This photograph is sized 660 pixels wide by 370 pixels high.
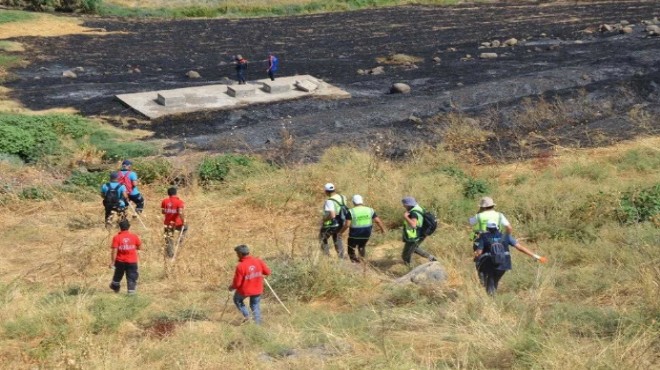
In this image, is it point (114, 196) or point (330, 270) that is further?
point (114, 196)

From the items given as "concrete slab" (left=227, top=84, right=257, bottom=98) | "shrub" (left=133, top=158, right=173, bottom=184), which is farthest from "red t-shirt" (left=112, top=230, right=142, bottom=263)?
"concrete slab" (left=227, top=84, right=257, bottom=98)

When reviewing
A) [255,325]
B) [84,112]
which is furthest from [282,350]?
[84,112]

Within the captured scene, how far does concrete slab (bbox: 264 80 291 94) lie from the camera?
85.9 ft

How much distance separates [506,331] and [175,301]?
469cm

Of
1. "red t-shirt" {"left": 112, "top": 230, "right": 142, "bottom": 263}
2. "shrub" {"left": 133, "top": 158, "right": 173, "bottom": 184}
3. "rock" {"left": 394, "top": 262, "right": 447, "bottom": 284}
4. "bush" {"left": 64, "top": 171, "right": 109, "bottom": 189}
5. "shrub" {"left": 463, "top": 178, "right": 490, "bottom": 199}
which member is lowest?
"bush" {"left": 64, "top": 171, "right": 109, "bottom": 189}

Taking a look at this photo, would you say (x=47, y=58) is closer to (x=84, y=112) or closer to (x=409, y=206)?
(x=84, y=112)

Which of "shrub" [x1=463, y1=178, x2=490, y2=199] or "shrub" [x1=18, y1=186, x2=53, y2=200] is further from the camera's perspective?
"shrub" [x1=18, y1=186, x2=53, y2=200]

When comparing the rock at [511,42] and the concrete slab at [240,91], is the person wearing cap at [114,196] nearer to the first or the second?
the concrete slab at [240,91]

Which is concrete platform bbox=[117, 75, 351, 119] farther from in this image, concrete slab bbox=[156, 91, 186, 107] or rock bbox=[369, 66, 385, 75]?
rock bbox=[369, 66, 385, 75]

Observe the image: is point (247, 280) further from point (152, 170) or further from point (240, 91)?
point (240, 91)

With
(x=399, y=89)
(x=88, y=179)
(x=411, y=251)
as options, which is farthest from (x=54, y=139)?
(x=399, y=89)

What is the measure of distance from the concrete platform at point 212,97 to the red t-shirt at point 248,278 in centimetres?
1374

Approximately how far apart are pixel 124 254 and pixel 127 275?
1.14 feet

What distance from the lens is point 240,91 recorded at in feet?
83.8
